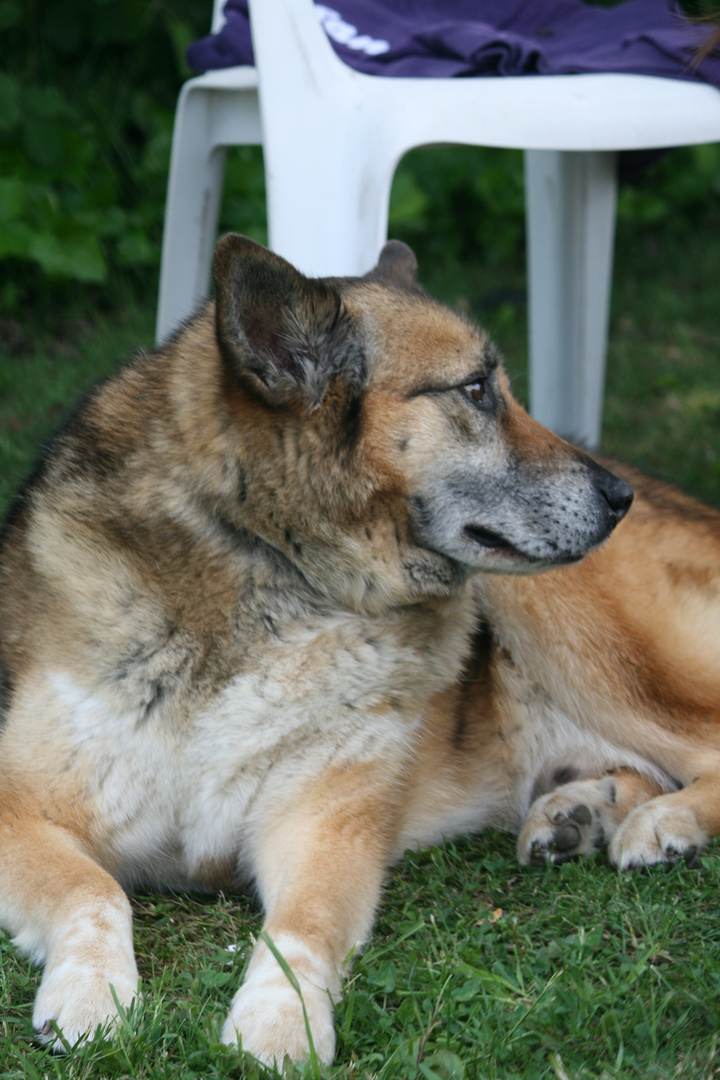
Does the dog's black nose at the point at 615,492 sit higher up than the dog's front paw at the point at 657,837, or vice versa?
the dog's black nose at the point at 615,492

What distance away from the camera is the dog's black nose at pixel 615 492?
2170 mm

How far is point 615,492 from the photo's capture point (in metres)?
2.18

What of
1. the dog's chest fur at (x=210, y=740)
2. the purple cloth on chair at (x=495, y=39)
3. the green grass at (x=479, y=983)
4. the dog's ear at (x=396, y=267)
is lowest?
the green grass at (x=479, y=983)

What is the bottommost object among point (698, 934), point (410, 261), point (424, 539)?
point (698, 934)

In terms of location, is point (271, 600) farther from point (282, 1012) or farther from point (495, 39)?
point (495, 39)

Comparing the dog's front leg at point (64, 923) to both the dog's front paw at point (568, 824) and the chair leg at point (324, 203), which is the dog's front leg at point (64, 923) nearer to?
the dog's front paw at point (568, 824)

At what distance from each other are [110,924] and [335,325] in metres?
1.06

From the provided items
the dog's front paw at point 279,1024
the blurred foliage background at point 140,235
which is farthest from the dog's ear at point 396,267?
the blurred foliage background at point 140,235

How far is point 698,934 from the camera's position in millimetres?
1887

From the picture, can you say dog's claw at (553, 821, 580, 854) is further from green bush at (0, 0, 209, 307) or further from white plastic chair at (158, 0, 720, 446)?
green bush at (0, 0, 209, 307)

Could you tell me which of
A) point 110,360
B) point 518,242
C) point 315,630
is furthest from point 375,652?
point 518,242

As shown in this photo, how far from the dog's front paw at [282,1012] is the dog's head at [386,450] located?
26.5 inches

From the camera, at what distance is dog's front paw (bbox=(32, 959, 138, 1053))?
5.31 ft

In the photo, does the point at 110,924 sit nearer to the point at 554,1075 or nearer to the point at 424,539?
the point at 554,1075
